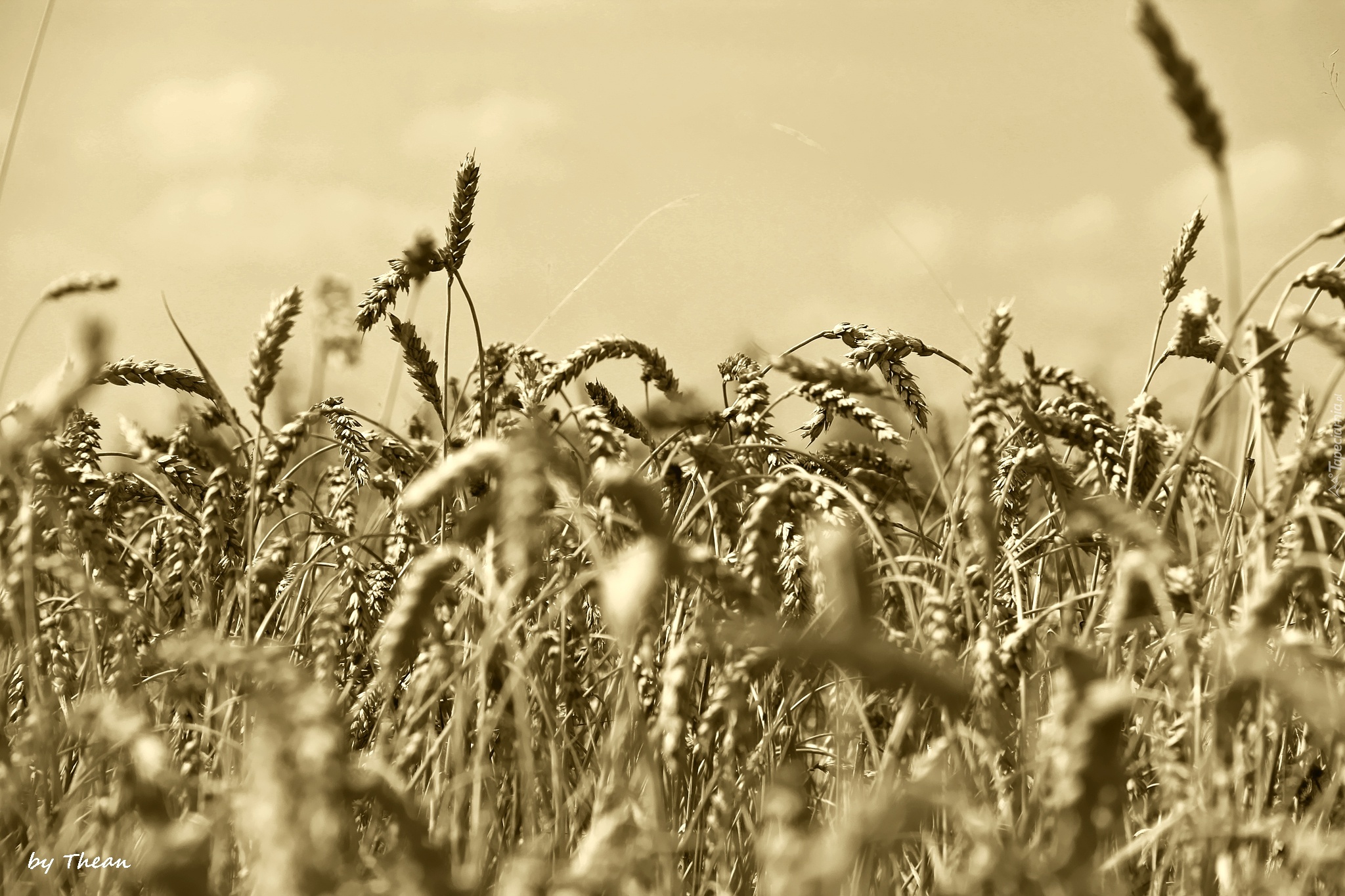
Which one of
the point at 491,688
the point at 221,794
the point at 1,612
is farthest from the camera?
the point at 1,612

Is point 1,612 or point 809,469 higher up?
point 809,469

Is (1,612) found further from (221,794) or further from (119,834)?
(221,794)

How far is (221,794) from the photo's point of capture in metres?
1.23

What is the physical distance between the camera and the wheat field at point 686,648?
873 millimetres

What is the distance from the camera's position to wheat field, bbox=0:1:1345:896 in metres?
0.87

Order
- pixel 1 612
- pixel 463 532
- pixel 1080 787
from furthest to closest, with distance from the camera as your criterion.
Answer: pixel 1 612, pixel 463 532, pixel 1080 787

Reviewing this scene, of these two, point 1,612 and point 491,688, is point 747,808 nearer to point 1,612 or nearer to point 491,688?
point 491,688

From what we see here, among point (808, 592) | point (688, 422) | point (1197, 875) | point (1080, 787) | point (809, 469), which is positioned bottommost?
point (1197, 875)

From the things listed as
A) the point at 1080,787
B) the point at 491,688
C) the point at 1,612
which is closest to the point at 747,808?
the point at 491,688

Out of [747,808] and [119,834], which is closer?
[119,834]

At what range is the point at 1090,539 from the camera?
6.69 ft

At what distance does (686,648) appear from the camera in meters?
1.14

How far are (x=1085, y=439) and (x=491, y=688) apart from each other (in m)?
1.14

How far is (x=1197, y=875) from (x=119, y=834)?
1.35 metres
